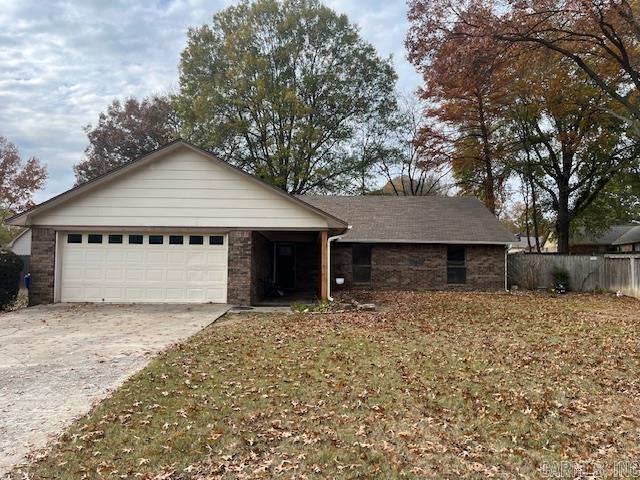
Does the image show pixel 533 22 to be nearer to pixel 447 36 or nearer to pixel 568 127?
pixel 447 36

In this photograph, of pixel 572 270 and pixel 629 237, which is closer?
pixel 572 270

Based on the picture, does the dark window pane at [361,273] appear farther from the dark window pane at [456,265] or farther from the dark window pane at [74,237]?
the dark window pane at [74,237]

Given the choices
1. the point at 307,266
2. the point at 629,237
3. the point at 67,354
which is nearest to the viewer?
the point at 67,354

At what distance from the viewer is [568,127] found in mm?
26203

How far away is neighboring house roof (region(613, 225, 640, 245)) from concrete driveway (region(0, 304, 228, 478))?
34255 mm

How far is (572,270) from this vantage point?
20.8 meters

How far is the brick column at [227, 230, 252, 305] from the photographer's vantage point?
13820 millimetres

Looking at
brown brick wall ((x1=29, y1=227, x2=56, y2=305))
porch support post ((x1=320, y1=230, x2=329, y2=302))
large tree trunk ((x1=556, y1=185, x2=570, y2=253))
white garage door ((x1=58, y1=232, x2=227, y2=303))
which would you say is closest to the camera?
brown brick wall ((x1=29, y1=227, x2=56, y2=305))

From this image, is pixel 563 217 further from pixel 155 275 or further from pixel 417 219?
pixel 155 275

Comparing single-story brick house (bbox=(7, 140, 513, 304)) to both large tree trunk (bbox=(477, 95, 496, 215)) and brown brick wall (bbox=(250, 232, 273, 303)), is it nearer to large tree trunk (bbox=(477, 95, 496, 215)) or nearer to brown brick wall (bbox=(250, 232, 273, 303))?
brown brick wall (bbox=(250, 232, 273, 303))

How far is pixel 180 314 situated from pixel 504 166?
915 inches

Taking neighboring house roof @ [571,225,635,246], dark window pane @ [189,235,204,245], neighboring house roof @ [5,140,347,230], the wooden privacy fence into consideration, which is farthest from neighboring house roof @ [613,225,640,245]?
dark window pane @ [189,235,204,245]

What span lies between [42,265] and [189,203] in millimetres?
4723

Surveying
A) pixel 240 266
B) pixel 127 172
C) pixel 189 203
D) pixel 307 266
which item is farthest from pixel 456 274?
pixel 127 172
